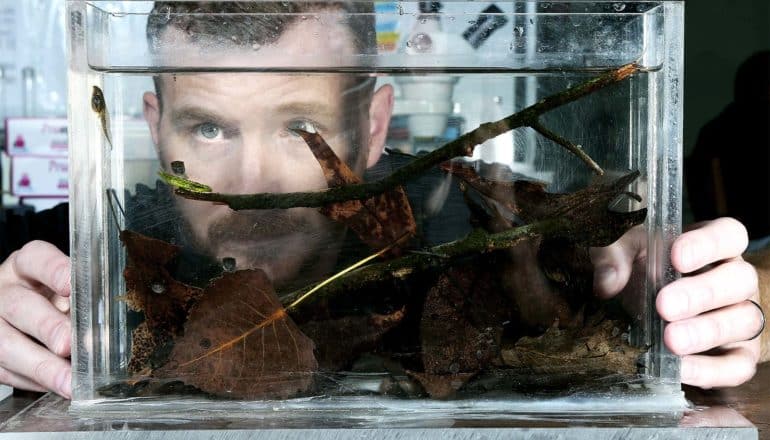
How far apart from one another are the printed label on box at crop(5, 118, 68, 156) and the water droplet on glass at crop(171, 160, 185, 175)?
1160 millimetres

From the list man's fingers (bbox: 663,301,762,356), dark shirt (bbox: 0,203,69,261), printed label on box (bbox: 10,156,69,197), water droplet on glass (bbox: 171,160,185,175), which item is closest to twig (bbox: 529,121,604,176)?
man's fingers (bbox: 663,301,762,356)

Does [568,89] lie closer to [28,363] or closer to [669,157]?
[669,157]

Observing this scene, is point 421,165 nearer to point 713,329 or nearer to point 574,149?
point 574,149

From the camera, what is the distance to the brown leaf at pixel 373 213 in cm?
49

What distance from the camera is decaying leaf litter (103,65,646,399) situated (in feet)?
1.54

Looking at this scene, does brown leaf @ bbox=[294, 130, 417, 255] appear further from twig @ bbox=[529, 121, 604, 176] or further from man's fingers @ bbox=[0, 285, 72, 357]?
man's fingers @ bbox=[0, 285, 72, 357]

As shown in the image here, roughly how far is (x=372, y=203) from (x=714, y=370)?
30cm

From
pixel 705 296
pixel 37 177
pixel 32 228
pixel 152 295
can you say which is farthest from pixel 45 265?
pixel 37 177

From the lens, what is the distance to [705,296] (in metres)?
0.54

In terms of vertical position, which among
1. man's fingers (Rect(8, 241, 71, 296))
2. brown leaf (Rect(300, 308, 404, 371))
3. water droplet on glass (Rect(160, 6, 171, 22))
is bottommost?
brown leaf (Rect(300, 308, 404, 371))

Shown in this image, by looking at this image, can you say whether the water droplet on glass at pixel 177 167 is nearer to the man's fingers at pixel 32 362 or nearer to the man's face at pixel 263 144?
the man's face at pixel 263 144

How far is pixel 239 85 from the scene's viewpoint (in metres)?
0.50

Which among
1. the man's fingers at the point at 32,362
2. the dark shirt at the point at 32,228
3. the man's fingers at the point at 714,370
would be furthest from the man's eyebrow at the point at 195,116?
the dark shirt at the point at 32,228

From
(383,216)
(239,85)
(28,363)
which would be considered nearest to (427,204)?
(383,216)
